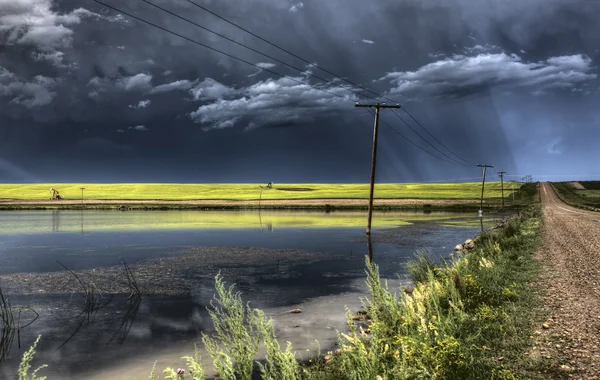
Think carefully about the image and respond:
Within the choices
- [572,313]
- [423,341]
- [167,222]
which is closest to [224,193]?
[167,222]

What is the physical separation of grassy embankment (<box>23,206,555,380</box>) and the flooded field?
1302mm

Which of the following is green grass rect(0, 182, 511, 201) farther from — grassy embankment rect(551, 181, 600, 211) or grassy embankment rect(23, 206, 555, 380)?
grassy embankment rect(23, 206, 555, 380)

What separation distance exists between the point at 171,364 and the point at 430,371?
4.84m

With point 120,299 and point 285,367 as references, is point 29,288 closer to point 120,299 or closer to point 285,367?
point 120,299

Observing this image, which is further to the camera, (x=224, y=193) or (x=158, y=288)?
(x=224, y=193)

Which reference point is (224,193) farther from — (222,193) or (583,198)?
(583,198)

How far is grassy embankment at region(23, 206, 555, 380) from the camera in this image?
20.9 ft

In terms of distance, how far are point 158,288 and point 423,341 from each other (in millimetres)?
10844

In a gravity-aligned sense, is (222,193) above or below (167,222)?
above

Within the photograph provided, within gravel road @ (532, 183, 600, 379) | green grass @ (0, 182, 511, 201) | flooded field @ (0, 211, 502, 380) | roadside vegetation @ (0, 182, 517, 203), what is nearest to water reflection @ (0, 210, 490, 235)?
flooded field @ (0, 211, 502, 380)

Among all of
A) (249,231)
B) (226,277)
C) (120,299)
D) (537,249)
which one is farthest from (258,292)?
(249,231)

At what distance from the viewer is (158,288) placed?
15.5m

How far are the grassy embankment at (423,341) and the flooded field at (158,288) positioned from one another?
4.27 ft

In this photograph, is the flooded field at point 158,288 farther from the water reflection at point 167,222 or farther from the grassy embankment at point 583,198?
the grassy embankment at point 583,198
